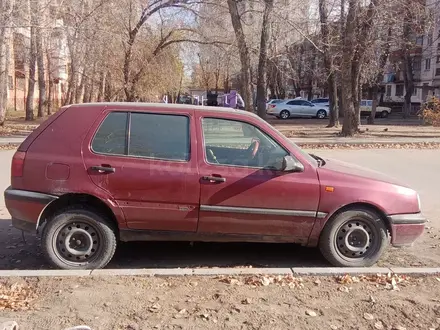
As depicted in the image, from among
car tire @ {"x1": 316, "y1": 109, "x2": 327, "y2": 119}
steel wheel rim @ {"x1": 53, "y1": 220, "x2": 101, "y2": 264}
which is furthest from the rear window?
car tire @ {"x1": 316, "y1": 109, "x2": 327, "y2": 119}

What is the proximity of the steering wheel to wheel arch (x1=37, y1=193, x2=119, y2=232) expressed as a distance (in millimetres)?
1507

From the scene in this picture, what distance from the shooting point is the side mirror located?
5.01 m

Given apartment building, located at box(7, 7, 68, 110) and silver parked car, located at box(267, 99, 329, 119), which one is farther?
silver parked car, located at box(267, 99, 329, 119)

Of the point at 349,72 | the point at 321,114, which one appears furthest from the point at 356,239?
the point at 321,114

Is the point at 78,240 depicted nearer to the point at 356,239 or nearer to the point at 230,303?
the point at 230,303

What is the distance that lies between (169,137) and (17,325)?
7.53 feet

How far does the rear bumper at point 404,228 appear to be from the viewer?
205 inches

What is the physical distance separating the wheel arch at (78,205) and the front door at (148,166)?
6.9 inches

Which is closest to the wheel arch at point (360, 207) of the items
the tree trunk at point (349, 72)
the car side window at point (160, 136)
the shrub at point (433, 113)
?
the car side window at point (160, 136)

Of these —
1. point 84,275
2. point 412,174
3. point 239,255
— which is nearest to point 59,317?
point 84,275

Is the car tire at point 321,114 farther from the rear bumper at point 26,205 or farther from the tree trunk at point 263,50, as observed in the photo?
the rear bumper at point 26,205

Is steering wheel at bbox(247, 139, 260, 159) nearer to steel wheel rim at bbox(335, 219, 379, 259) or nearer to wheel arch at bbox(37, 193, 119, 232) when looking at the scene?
steel wheel rim at bbox(335, 219, 379, 259)

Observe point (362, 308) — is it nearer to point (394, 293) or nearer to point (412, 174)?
point (394, 293)

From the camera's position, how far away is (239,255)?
18.9 ft
